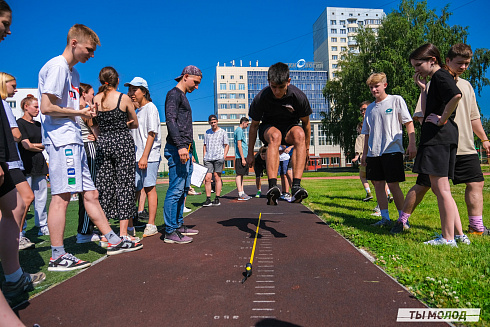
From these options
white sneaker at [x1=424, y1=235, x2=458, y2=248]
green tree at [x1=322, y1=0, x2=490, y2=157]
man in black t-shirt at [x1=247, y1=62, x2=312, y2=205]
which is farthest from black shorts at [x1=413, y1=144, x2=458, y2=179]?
green tree at [x1=322, y1=0, x2=490, y2=157]

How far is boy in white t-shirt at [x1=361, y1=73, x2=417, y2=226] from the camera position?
15.4ft

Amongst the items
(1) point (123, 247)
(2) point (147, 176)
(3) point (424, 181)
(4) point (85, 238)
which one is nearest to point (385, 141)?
(3) point (424, 181)

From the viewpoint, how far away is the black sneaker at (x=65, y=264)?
313cm

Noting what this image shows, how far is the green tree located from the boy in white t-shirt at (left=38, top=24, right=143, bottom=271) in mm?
27630

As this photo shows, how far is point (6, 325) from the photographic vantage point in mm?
1621

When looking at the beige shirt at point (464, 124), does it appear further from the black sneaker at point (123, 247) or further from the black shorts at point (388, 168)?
the black sneaker at point (123, 247)

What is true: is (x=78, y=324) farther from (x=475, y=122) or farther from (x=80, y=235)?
(x=475, y=122)

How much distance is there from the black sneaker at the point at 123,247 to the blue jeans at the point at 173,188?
50cm

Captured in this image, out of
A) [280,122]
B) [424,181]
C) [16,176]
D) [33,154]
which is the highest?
[280,122]

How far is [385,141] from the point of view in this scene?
4.78 metres

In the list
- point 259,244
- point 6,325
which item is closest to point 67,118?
point 6,325

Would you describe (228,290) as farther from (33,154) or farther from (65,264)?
(33,154)

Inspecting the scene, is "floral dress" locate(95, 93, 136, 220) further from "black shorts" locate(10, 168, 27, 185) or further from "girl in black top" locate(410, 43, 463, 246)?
"girl in black top" locate(410, 43, 463, 246)

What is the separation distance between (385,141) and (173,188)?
10.3 feet
